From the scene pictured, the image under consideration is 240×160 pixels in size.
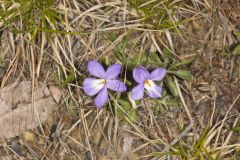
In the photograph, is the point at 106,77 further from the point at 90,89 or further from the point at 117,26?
the point at 117,26

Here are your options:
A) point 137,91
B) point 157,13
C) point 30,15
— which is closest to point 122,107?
point 137,91

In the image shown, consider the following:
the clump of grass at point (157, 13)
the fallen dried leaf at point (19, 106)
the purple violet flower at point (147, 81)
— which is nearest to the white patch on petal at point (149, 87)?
the purple violet flower at point (147, 81)

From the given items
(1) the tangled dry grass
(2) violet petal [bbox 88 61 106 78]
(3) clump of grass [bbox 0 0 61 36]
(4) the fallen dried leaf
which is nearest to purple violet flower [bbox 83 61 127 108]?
(2) violet petal [bbox 88 61 106 78]

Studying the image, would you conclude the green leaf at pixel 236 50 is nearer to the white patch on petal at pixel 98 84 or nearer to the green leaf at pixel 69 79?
the white patch on petal at pixel 98 84

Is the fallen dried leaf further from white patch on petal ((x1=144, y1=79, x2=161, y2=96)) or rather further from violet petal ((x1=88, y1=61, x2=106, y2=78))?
white patch on petal ((x1=144, y1=79, x2=161, y2=96))

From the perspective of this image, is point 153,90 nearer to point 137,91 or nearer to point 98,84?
point 137,91

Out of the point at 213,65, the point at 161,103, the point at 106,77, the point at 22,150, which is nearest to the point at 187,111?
the point at 161,103
